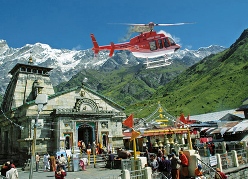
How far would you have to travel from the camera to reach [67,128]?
3278 cm

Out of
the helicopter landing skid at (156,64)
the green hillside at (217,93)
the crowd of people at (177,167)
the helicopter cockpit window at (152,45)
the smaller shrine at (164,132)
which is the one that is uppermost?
the green hillside at (217,93)

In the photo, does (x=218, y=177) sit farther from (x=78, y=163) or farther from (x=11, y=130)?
(x=11, y=130)

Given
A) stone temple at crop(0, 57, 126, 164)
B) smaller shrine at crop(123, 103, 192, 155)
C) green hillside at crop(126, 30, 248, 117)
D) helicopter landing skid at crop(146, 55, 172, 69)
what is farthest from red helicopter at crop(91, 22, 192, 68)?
green hillside at crop(126, 30, 248, 117)

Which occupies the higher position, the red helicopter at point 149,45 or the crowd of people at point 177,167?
the red helicopter at point 149,45

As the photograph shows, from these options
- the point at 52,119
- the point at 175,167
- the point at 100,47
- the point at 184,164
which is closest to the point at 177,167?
the point at 175,167

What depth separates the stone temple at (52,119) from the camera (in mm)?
32062

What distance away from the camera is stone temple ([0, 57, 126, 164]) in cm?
3206

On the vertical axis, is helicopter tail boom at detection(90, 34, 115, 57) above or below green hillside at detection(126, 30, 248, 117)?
below

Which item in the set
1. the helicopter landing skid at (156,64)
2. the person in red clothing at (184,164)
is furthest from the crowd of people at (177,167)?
the helicopter landing skid at (156,64)

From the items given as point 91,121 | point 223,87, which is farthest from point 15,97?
point 223,87

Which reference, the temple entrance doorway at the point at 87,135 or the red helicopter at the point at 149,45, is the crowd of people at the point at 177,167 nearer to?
the red helicopter at the point at 149,45

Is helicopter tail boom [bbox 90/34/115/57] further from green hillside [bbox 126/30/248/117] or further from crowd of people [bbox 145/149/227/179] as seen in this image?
green hillside [bbox 126/30/248/117]

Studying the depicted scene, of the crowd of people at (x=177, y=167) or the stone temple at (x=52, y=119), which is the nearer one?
the crowd of people at (x=177, y=167)

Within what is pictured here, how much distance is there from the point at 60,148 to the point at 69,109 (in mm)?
5265
